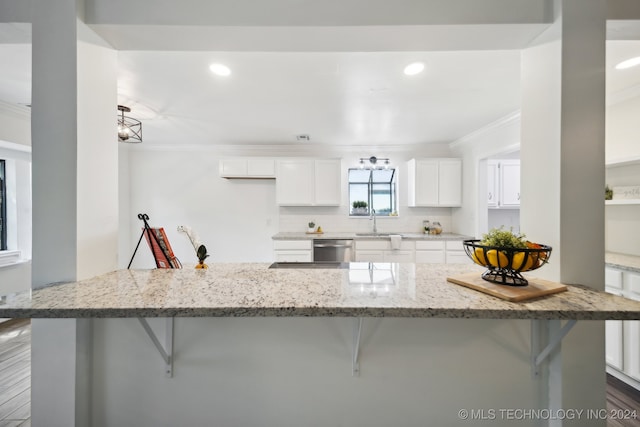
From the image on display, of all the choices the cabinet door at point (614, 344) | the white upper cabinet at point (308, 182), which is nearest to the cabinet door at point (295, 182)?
the white upper cabinet at point (308, 182)

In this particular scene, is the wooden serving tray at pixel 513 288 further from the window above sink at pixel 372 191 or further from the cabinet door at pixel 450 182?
the window above sink at pixel 372 191

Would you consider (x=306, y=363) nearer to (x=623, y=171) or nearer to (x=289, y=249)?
(x=289, y=249)

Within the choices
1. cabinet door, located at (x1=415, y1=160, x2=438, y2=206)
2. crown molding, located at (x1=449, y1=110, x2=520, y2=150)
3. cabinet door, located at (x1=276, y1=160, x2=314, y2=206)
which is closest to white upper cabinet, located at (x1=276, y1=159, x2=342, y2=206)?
cabinet door, located at (x1=276, y1=160, x2=314, y2=206)

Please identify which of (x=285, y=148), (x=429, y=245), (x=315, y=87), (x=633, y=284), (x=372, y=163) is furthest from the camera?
(x=285, y=148)

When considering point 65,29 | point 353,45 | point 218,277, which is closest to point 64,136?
point 65,29

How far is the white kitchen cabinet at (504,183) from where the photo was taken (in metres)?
4.16

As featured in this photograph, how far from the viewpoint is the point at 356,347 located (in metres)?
1.17

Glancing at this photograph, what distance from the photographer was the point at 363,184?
15.6ft

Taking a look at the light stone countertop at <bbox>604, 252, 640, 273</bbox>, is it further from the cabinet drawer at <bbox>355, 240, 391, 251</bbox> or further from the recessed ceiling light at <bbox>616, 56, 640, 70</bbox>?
the cabinet drawer at <bbox>355, 240, 391, 251</bbox>

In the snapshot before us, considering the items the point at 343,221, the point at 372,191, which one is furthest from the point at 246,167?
the point at 372,191

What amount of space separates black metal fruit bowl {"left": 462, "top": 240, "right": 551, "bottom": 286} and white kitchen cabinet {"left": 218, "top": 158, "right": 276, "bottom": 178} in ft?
12.0

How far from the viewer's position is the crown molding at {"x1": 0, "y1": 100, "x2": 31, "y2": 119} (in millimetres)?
2732

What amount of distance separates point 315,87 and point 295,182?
2.08 metres

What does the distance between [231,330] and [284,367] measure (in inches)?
12.3
